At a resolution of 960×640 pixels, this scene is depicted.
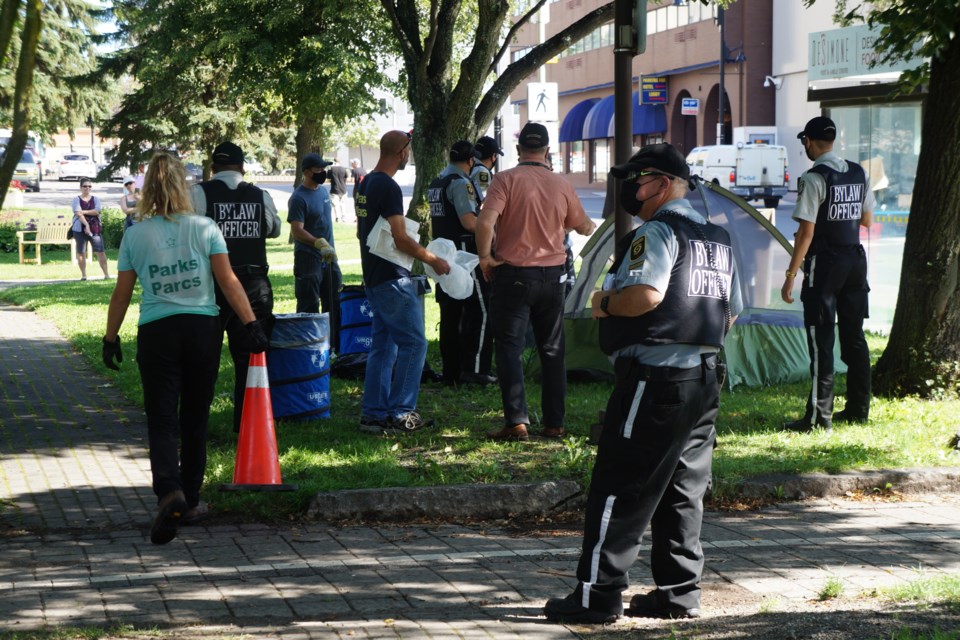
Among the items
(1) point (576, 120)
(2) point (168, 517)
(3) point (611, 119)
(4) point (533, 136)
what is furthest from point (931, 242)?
(1) point (576, 120)

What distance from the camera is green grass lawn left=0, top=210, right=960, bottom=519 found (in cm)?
687

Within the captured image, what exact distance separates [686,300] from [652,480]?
67 cm

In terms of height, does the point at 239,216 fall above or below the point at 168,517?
above

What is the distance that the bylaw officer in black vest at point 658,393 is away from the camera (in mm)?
4457

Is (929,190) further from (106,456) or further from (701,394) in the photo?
(106,456)

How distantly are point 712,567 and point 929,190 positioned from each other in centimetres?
474

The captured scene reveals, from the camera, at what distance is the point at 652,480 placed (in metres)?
4.48

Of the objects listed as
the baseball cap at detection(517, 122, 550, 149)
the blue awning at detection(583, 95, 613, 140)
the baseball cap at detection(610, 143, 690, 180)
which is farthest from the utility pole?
the blue awning at detection(583, 95, 613, 140)

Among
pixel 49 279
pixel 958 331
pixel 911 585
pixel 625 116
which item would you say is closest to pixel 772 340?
pixel 958 331

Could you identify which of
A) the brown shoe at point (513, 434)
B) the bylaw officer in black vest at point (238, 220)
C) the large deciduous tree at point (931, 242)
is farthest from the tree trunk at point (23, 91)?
the large deciduous tree at point (931, 242)

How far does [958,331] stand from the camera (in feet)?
29.9

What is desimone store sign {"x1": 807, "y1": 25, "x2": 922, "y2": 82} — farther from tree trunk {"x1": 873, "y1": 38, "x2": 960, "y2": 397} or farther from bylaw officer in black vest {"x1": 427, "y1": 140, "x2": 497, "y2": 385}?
bylaw officer in black vest {"x1": 427, "y1": 140, "x2": 497, "y2": 385}

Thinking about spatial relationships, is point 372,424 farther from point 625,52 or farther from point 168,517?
point 625,52

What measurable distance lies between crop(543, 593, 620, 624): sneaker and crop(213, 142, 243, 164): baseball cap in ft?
13.1
